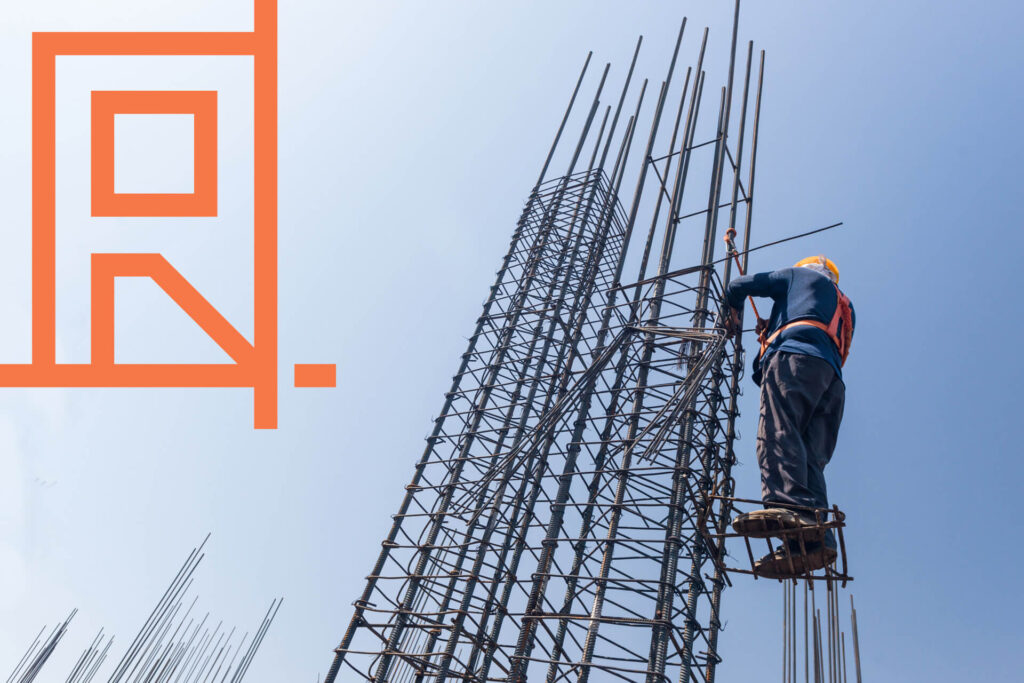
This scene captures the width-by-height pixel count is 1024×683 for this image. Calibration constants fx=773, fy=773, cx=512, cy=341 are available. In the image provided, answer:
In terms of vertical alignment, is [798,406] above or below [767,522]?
above

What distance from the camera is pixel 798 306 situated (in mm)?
7840

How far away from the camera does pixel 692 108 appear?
14375mm

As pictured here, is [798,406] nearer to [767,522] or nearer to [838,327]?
[838,327]

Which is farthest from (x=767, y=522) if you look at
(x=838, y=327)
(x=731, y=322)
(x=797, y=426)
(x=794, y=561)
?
(x=731, y=322)

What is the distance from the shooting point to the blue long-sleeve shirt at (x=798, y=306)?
24.9 feet

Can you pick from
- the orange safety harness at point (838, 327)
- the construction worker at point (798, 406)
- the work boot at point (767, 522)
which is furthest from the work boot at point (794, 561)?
the orange safety harness at point (838, 327)

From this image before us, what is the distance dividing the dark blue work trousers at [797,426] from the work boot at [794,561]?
0.41m

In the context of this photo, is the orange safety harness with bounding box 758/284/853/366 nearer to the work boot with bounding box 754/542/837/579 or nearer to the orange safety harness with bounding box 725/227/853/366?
the orange safety harness with bounding box 725/227/853/366

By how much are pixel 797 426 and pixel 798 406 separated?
0.63 feet

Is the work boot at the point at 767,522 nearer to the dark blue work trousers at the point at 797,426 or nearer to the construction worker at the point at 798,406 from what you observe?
the construction worker at the point at 798,406

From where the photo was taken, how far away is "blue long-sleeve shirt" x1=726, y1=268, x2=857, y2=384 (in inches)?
299

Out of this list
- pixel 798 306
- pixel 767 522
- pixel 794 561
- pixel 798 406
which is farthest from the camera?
pixel 798 306

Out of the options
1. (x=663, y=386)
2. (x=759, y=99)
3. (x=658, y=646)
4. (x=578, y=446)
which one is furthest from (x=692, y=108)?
(x=658, y=646)

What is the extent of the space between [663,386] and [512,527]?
155 inches
